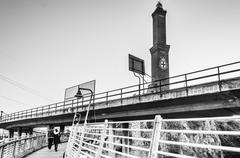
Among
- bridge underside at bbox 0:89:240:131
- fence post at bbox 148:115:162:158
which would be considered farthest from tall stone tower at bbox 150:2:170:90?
fence post at bbox 148:115:162:158

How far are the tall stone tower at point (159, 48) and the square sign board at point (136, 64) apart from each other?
353cm

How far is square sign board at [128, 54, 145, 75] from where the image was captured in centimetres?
3256

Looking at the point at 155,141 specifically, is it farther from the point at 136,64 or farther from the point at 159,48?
the point at 159,48

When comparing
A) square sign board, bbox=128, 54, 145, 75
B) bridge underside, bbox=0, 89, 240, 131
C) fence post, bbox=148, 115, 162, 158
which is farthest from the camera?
square sign board, bbox=128, 54, 145, 75

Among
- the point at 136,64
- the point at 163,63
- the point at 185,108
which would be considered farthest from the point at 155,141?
the point at 163,63

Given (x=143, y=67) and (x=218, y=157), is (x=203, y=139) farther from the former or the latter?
(x=143, y=67)

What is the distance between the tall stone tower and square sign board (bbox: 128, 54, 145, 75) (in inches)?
139

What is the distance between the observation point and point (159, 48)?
37.4 m

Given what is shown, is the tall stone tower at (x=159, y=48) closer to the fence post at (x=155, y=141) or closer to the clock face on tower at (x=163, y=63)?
the clock face on tower at (x=163, y=63)

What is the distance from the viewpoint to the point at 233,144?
17.9 meters

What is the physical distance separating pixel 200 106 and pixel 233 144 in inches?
203

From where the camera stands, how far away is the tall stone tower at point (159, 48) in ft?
120

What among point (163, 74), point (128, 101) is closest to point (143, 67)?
point (163, 74)

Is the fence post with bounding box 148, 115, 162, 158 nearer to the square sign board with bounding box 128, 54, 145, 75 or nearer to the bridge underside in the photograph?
the bridge underside
